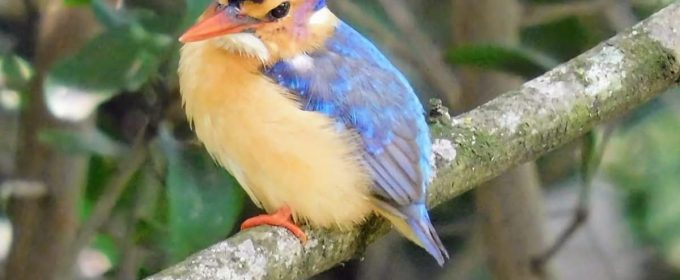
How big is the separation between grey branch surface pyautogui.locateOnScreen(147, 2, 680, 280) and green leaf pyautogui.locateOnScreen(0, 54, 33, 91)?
93 centimetres

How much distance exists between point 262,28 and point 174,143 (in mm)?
395

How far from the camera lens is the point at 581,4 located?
8.61ft

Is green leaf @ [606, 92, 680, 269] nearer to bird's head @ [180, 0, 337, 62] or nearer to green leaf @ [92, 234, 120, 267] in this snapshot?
green leaf @ [92, 234, 120, 267]

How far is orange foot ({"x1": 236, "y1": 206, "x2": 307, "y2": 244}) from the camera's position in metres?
1.59

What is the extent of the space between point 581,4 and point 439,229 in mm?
718

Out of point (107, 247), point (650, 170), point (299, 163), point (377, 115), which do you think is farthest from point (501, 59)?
point (650, 170)

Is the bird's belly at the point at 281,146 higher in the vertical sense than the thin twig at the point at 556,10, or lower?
higher

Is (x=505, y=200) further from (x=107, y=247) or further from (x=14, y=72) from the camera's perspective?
(x=14, y=72)

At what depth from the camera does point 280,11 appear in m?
1.73

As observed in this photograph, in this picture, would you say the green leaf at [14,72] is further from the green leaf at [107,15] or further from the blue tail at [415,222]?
the blue tail at [415,222]

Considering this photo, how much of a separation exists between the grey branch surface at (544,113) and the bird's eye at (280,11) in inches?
12.2

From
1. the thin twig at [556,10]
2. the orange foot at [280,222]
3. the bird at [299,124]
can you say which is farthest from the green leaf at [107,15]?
the thin twig at [556,10]

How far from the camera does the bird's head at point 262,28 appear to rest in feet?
5.40

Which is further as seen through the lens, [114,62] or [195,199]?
[114,62]
